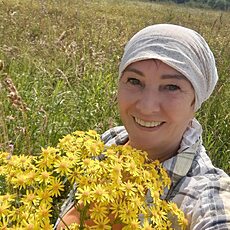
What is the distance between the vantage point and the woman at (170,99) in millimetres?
1645

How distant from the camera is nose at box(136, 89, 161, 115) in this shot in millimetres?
1649

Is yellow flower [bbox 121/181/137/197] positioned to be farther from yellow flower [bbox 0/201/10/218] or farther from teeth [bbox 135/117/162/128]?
teeth [bbox 135/117/162/128]

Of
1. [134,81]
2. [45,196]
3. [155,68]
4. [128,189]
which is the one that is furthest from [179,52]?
[45,196]

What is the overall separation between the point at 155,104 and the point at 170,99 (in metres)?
0.06

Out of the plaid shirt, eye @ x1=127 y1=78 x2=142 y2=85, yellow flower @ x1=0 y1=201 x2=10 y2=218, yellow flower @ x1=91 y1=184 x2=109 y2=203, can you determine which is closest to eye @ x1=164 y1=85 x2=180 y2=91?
eye @ x1=127 y1=78 x2=142 y2=85

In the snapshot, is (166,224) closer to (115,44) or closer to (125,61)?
(125,61)

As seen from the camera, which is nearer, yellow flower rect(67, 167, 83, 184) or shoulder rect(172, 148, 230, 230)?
yellow flower rect(67, 167, 83, 184)

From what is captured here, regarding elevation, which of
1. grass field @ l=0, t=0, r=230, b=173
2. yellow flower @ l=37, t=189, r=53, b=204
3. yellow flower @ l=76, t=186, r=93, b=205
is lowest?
grass field @ l=0, t=0, r=230, b=173

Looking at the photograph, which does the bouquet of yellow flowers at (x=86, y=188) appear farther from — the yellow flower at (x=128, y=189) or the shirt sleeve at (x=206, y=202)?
the shirt sleeve at (x=206, y=202)

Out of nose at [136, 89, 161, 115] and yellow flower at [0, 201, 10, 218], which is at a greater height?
Result: nose at [136, 89, 161, 115]

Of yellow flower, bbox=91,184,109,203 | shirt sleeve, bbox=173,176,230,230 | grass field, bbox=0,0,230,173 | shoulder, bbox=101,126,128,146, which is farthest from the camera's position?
grass field, bbox=0,0,230,173

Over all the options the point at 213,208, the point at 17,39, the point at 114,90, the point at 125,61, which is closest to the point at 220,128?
the point at 114,90

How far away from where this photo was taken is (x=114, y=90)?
11.9 feet

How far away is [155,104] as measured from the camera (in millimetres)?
1650
